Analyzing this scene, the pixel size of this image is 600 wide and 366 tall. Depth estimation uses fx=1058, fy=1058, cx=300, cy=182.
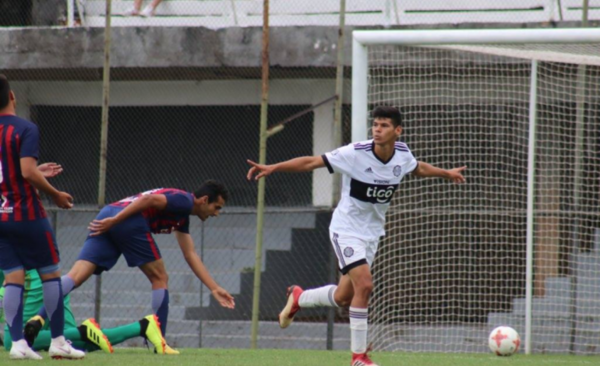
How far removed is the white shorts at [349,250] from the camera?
24.6ft

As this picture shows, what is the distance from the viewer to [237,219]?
584 inches

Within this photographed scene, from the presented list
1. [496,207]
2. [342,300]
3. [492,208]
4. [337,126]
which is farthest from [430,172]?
[492,208]

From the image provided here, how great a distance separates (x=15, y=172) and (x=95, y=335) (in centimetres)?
207

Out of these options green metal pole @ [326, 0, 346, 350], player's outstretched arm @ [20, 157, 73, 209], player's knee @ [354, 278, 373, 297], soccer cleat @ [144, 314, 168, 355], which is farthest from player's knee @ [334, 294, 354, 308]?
green metal pole @ [326, 0, 346, 350]

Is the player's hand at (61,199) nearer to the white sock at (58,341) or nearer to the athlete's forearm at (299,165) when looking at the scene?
the white sock at (58,341)

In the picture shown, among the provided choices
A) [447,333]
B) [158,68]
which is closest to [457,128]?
[447,333]

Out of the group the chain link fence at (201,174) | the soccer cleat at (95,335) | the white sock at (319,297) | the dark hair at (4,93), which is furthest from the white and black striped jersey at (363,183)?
the chain link fence at (201,174)

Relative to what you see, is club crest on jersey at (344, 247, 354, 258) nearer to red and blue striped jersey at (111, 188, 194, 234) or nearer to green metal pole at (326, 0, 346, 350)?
red and blue striped jersey at (111, 188, 194, 234)

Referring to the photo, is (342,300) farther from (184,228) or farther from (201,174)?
(201,174)

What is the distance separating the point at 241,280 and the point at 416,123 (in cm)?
313

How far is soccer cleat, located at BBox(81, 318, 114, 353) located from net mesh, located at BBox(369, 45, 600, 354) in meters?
3.40

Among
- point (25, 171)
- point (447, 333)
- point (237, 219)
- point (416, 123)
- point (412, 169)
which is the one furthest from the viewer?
point (237, 219)

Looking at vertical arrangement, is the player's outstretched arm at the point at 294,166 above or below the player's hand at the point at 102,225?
above

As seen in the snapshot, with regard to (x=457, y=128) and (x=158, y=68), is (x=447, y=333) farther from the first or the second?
(x=158, y=68)
